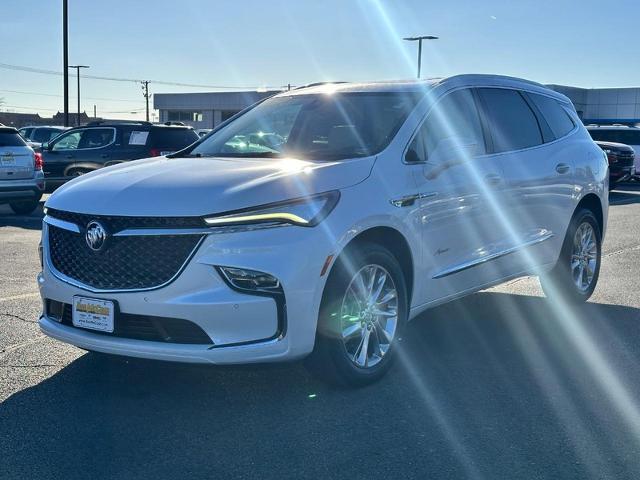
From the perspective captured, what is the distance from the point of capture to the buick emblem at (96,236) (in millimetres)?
4070

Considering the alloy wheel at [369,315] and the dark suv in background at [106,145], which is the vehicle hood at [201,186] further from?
the dark suv in background at [106,145]

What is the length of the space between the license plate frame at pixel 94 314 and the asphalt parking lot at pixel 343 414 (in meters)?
0.44

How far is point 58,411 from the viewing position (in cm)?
413

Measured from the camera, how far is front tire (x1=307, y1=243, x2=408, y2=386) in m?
4.22

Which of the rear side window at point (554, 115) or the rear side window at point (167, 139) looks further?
the rear side window at point (167, 139)

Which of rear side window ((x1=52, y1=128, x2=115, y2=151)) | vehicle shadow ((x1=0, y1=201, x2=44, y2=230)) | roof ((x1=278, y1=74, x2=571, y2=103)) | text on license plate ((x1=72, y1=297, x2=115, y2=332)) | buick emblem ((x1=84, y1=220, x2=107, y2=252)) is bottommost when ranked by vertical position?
vehicle shadow ((x1=0, y1=201, x2=44, y2=230))

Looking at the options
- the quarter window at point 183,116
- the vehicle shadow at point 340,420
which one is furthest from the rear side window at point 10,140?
the quarter window at point 183,116

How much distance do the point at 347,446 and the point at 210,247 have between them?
1.16 metres

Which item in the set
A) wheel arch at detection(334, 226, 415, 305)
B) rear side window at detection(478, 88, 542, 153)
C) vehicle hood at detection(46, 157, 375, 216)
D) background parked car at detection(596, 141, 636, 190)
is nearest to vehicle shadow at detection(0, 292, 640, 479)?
wheel arch at detection(334, 226, 415, 305)

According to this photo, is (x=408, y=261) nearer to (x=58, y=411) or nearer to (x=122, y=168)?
(x=122, y=168)

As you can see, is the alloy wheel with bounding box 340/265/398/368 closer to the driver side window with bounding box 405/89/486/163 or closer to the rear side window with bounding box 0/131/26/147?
the driver side window with bounding box 405/89/486/163

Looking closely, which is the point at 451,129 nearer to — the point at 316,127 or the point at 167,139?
the point at 316,127

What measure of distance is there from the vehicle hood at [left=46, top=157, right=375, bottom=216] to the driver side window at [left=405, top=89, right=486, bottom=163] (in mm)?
519

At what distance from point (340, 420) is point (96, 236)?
158 centimetres
